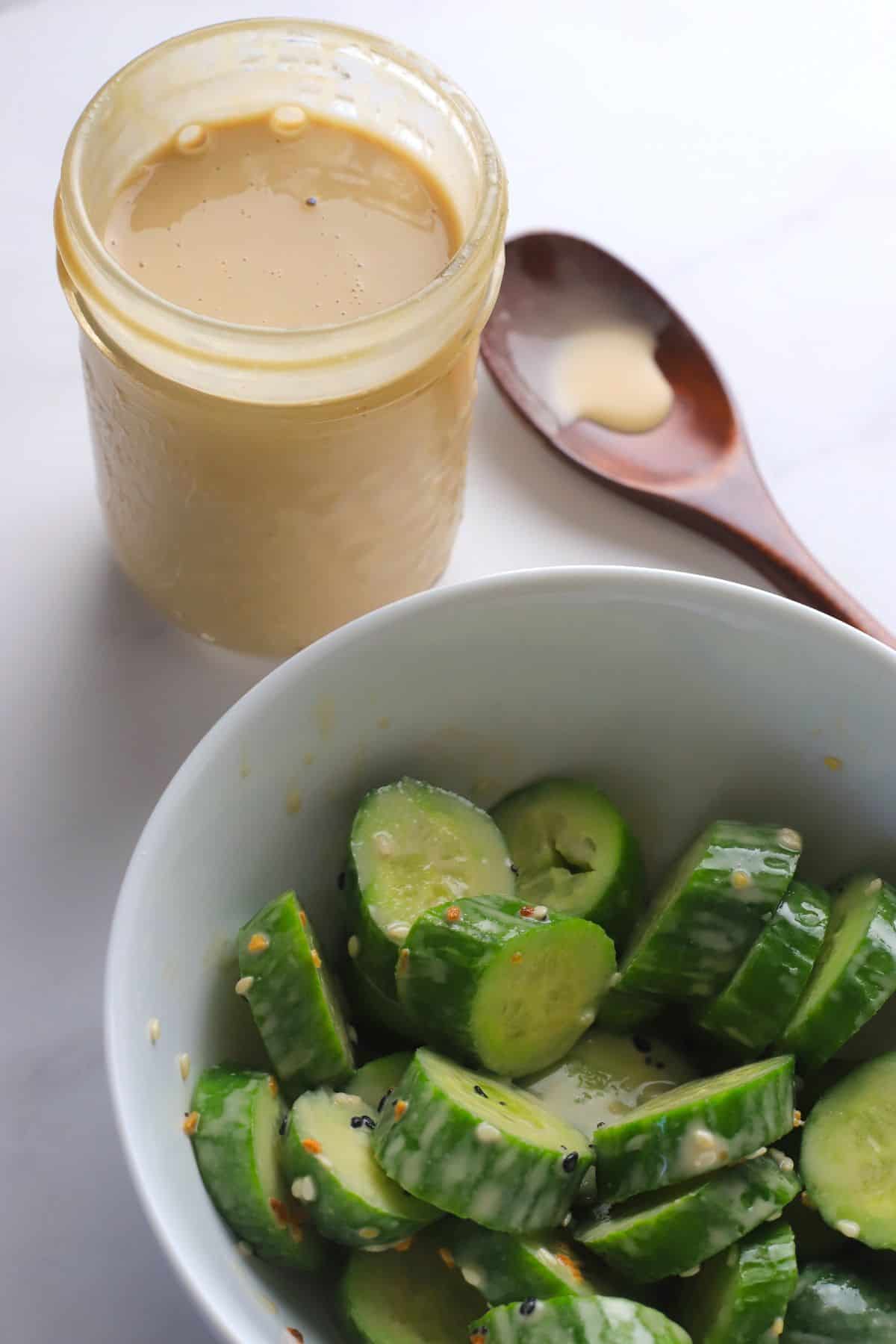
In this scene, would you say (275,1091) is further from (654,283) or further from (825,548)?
(654,283)

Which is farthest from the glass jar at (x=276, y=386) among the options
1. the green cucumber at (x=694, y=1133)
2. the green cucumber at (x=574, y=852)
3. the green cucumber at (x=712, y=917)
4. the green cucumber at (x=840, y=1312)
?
the green cucumber at (x=840, y=1312)

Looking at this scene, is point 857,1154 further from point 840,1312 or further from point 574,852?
point 574,852

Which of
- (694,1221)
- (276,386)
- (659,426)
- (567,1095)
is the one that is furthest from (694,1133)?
(659,426)

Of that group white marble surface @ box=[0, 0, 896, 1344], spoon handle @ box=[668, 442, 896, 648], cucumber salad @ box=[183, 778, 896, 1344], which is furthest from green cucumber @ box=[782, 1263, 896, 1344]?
spoon handle @ box=[668, 442, 896, 648]

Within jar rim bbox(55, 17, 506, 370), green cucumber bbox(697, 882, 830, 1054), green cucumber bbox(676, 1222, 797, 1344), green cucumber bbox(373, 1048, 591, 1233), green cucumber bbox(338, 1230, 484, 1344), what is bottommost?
green cucumber bbox(338, 1230, 484, 1344)

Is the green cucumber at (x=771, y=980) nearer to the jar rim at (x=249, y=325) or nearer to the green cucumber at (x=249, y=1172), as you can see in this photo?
the green cucumber at (x=249, y=1172)

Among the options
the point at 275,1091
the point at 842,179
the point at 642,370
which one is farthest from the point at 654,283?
the point at 275,1091

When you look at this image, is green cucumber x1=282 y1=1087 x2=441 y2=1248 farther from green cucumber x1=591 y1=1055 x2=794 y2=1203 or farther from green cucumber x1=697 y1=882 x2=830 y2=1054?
green cucumber x1=697 y1=882 x2=830 y2=1054
